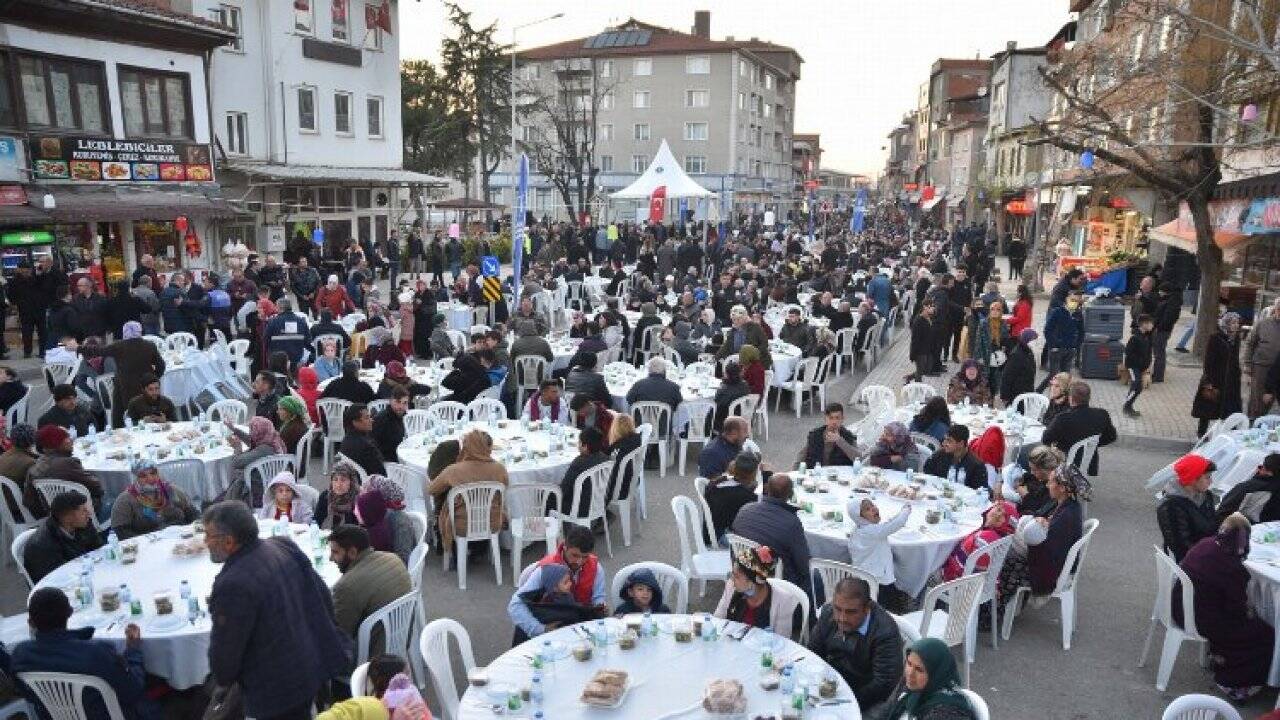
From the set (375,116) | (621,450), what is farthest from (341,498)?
(375,116)

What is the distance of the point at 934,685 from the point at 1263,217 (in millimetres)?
14606

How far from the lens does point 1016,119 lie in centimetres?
4725

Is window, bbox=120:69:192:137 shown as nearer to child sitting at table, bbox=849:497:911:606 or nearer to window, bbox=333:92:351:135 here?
window, bbox=333:92:351:135

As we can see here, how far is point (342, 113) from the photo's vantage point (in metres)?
28.5

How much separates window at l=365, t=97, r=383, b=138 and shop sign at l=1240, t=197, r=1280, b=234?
2564 centimetres

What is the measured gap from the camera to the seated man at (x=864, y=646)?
4.70m

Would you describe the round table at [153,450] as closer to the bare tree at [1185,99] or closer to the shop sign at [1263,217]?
the bare tree at [1185,99]

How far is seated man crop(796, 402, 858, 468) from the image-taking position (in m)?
8.38

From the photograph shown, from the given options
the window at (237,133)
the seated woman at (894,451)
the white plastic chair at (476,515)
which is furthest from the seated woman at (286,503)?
the window at (237,133)

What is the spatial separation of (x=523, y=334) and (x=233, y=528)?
8.56 m

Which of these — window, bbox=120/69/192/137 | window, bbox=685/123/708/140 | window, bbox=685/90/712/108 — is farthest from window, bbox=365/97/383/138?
window, bbox=685/90/712/108

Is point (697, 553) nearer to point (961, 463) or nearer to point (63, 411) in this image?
point (961, 463)

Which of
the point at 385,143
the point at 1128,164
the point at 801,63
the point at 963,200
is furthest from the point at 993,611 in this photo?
the point at 801,63

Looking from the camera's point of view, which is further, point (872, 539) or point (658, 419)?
point (658, 419)
